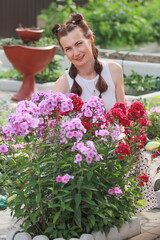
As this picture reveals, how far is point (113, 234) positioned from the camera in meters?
3.09

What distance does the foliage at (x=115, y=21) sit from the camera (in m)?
15.0

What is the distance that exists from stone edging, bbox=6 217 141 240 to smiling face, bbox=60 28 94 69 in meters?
1.31

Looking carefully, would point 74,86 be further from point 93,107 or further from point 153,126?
point 153,126

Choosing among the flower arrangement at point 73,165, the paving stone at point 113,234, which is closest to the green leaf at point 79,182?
the flower arrangement at point 73,165

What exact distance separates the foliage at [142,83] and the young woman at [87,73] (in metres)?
4.63

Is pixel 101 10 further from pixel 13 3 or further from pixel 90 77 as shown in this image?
pixel 90 77

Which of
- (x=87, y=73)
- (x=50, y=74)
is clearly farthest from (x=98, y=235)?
(x=50, y=74)

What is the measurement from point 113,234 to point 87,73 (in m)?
1.43

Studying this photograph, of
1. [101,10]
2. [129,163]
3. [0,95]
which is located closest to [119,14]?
[101,10]

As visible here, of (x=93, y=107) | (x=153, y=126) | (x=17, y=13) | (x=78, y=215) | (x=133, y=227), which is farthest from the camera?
(x=17, y=13)

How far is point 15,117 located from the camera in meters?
2.69

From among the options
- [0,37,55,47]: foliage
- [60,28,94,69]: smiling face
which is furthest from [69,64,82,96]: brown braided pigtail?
[0,37,55,47]: foliage

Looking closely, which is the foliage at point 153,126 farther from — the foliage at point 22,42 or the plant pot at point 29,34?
the plant pot at point 29,34

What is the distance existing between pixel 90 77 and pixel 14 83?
5.93m
